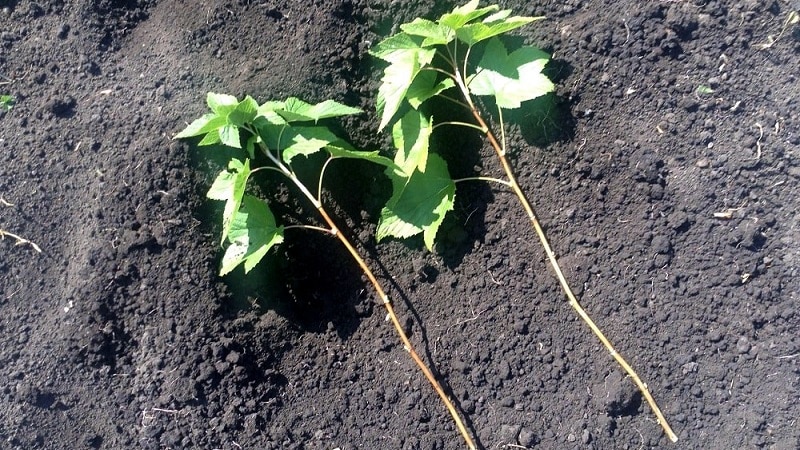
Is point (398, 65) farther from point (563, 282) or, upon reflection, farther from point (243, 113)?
point (563, 282)

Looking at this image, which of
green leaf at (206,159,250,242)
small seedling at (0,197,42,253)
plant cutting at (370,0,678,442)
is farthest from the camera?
small seedling at (0,197,42,253)

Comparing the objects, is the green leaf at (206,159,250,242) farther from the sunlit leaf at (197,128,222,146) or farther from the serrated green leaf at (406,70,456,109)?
the serrated green leaf at (406,70,456,109)

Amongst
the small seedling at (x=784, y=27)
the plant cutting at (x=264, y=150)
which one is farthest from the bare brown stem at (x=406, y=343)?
the small seedling at (x=784, y=27)

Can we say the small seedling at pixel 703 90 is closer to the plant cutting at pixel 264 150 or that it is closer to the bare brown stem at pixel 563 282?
the bare brown stem at pixel 563 282

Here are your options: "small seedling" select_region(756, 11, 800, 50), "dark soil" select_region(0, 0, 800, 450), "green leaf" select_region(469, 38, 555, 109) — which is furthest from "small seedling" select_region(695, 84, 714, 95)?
"green leaf" select_region(469, 38, 555, 109)

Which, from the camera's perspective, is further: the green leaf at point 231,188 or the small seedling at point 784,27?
the small seedling at point 784,27

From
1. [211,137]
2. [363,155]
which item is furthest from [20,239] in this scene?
[363,155]

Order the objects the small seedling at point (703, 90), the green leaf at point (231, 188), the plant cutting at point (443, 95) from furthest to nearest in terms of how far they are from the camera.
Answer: the small seedling at point (703, 90) → the plant cutting at point (443, 95) → the green leaf at point (231, 188)
